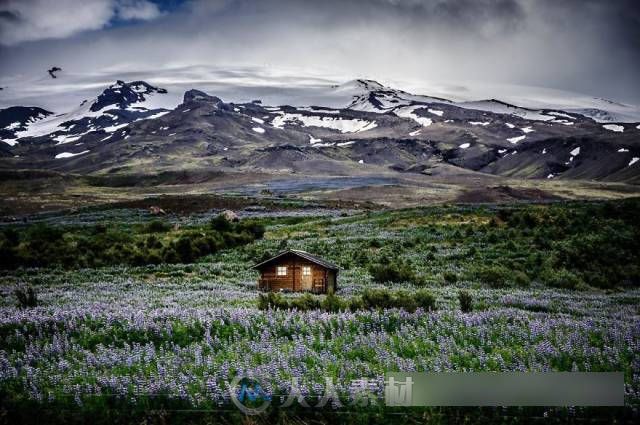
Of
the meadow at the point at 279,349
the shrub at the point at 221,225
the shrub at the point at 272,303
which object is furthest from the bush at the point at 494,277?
the shrub at the point at 221,225

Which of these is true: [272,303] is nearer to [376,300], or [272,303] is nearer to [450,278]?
[376,300]

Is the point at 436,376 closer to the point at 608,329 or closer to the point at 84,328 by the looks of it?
the point at 608,329

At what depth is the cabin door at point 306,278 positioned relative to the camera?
90.0ft

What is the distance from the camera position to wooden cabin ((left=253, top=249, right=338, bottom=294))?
2711 cm

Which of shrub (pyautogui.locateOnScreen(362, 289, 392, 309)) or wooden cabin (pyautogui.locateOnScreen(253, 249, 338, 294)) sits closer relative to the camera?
shrub (pyautogui.locateOnScreen(362, 289, 392, 309))

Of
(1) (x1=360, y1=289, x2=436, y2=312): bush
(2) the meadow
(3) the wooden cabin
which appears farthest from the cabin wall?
(1) (x1=360, y1=289, x2=436, y2=312): bush

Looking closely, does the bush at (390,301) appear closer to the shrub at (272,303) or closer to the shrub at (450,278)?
the shrub at (272,303)

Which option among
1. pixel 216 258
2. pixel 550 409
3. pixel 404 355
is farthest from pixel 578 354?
pixel 216 258

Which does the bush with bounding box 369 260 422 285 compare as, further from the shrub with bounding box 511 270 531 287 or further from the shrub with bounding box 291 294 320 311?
the shrub with bounding box 291 294 320 311

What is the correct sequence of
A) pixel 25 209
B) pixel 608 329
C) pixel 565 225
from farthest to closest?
pixel 25 209 < pixel 565 225 < pixel 608 329

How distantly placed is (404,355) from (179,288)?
65.2 ft

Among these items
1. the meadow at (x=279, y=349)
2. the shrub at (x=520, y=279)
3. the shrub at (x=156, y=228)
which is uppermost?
the shrub at (x=156, y=228)

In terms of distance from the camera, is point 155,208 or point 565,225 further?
point 155,208

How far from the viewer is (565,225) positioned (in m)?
48.8
